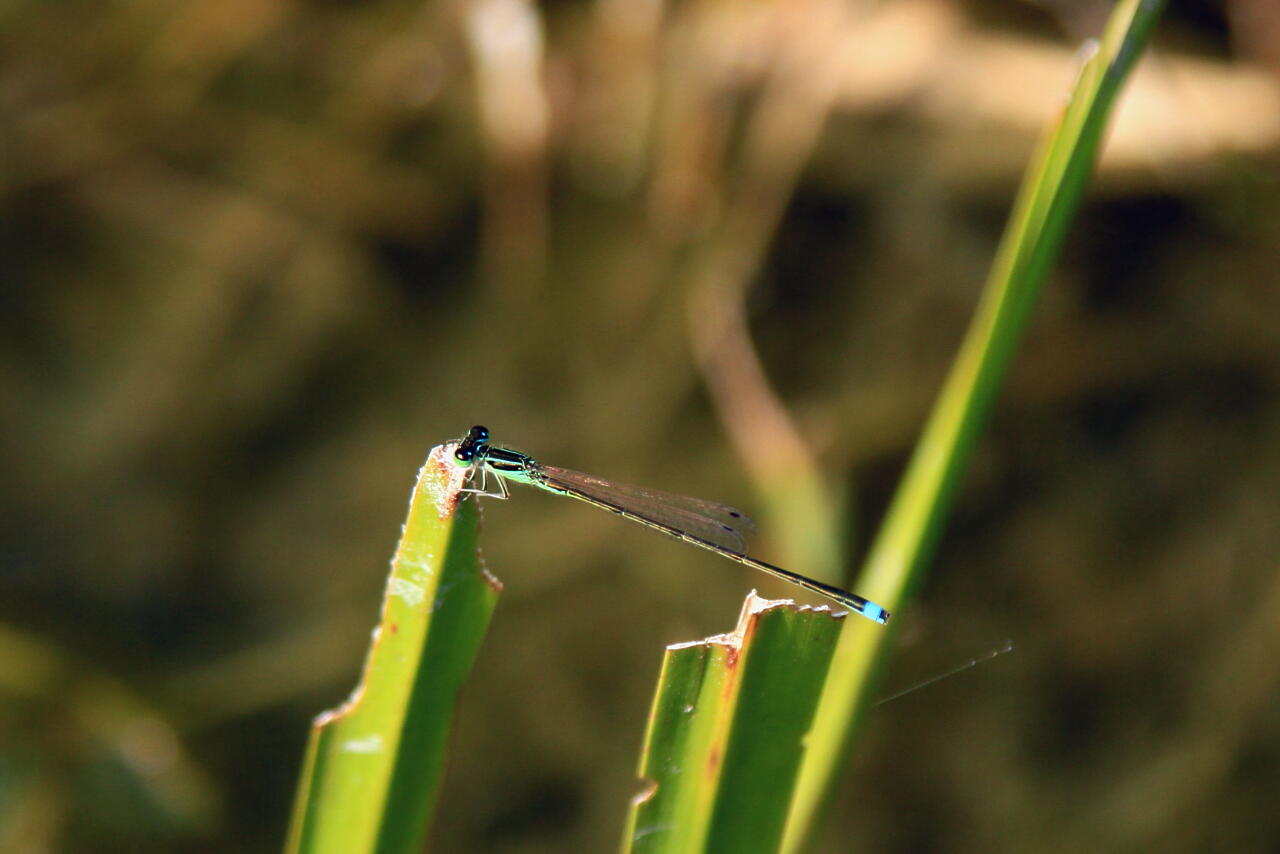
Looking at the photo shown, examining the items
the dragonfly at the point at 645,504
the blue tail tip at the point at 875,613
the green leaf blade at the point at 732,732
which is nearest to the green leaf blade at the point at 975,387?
the blue tail tip at the point at 875,613

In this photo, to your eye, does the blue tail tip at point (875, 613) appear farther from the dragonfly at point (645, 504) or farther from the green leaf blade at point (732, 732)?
the dragonfly at point (645, 504)

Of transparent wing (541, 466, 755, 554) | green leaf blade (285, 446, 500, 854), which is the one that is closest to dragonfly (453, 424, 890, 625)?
transparent wing (541, 466, 755, 554)

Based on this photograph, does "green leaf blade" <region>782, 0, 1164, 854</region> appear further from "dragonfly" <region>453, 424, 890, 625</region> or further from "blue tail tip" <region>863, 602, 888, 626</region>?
"dragonfly" <region>453, 424, 890, 625</region>

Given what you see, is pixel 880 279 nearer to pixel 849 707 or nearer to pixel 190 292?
pixel 849 707

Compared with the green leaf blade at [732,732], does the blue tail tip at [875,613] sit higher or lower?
higher

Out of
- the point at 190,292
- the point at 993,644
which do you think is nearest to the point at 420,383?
the point at 190,292

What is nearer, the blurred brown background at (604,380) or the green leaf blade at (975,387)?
the green leaf blade at (975,387)

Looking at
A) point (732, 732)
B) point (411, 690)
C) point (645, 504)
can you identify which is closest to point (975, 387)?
point (732, 732)
